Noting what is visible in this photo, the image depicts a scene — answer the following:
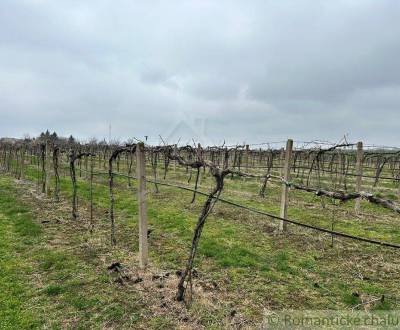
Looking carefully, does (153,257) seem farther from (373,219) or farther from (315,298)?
(373,219)

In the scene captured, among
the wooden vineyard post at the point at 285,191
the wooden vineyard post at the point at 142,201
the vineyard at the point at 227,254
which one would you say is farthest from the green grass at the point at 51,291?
the wooden vineyard post at the point at 285,191

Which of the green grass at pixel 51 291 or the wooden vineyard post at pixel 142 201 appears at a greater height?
the wooden vineyard post at pixel 142 201

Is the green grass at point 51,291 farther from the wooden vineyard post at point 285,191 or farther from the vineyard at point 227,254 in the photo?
the wooden vineyard post at point 285,191

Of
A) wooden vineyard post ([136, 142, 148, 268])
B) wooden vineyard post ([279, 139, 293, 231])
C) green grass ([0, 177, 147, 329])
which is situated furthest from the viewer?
wooden vineyard post ([279, 139, 293, 231])

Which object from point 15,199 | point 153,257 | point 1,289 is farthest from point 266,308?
point 15,199

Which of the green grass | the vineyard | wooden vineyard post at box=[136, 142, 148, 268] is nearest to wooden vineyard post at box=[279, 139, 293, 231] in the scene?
the vineyard

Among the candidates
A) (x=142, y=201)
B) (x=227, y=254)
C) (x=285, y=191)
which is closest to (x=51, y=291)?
(x=142, y=201)

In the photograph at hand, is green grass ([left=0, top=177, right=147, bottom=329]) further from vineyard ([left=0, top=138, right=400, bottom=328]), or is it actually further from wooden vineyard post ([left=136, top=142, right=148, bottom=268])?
wooden vineyard post ([left=136, top=142, right=148, bottom=268])

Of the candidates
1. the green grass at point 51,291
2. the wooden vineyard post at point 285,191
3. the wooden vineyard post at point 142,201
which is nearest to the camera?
the green grass at point 51,291

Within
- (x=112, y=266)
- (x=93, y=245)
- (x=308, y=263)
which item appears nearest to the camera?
(x=112, y=266)

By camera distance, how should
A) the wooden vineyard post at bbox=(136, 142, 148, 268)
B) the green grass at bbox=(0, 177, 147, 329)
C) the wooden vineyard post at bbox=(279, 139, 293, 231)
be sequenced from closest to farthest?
the green grass at bbox=(0, 177, 147, 329) < the wooden vineyard post at bbox=(136, 142, 148, 268) < the wooden vineyard post at bbox=(279, 139, 293, 231)

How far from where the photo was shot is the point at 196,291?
15.8ft

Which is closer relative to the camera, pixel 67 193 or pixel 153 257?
pixel 153 257

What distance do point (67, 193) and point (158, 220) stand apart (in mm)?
6466
